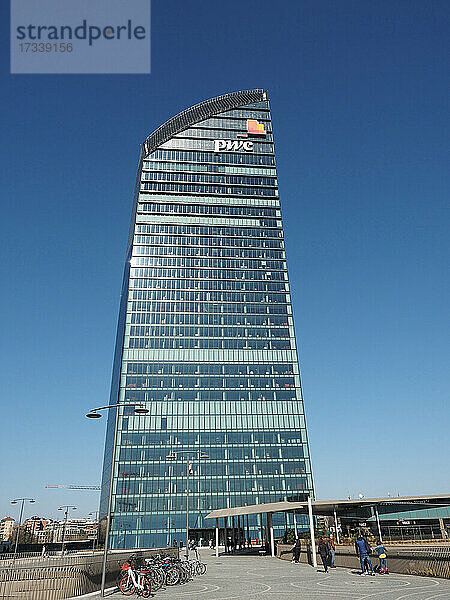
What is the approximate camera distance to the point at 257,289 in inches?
4963

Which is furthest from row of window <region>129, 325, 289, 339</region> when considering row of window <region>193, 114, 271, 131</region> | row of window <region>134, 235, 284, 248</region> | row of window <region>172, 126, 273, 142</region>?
row of window <region>193, 114, 271, 131</region>

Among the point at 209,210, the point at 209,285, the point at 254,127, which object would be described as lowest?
the point at 209,285

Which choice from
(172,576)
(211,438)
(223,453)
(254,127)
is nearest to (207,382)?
(211,438)

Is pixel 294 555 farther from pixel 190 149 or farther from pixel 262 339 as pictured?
pixel 190 149

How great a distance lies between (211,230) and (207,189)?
15733 millimetres

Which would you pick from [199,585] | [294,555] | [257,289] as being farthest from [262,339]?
[199,585]

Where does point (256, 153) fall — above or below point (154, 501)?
above

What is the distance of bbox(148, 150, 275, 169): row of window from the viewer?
147000 mm

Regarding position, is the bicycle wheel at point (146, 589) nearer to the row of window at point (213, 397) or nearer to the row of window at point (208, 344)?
the row of window at point (213, 397)

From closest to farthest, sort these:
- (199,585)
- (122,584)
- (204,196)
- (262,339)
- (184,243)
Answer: (122,584) → (199,585) → (262,339) → (184,243) → (204,196)

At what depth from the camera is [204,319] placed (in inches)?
4749

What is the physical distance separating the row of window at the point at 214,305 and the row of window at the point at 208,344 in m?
7.95

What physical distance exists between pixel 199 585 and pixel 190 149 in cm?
13869

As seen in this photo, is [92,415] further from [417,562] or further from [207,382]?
[207,382]
